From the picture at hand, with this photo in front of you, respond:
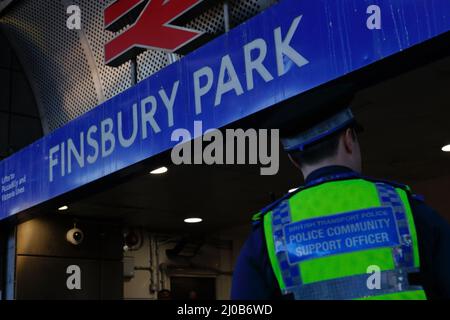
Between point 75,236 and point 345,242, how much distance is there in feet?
28.6

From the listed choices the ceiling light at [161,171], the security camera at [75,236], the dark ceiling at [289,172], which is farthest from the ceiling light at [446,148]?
the security camera at [75,236]

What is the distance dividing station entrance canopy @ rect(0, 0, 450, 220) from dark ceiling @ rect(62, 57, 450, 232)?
74cm

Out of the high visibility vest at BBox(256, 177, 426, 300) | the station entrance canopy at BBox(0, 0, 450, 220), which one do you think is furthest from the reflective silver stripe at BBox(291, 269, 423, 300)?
the station entrance canopy at BBox(0, 0, 450, 220)

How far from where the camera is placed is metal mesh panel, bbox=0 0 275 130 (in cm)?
831

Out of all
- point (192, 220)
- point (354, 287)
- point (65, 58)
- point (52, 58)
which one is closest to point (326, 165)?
point (354, 287)

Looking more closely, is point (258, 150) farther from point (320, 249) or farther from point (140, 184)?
point (320, 249)

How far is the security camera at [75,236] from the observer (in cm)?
1006

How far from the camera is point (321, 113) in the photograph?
6.70ft

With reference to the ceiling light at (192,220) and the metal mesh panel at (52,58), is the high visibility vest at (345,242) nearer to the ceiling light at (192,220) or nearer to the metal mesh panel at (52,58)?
the metal mesh panel at (52,58)

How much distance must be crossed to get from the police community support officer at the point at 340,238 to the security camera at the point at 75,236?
8.43 metres

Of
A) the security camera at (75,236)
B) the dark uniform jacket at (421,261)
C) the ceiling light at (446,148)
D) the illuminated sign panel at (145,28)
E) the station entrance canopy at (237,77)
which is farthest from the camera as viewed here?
the security camera at (75,236)

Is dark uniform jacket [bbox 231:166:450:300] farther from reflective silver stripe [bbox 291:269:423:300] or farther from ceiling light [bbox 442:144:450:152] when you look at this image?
ceiling light [bbox 442:144:450:152]

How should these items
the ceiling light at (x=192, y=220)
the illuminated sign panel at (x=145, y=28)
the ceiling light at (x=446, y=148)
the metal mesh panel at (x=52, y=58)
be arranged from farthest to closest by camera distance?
the ceiling light at (x=192, y=220)
the metal mesh panel at (x=52, y=58)
the ceiling light at (x=446, y=148)
the illuminated sign panel at (x=145, y=28)
